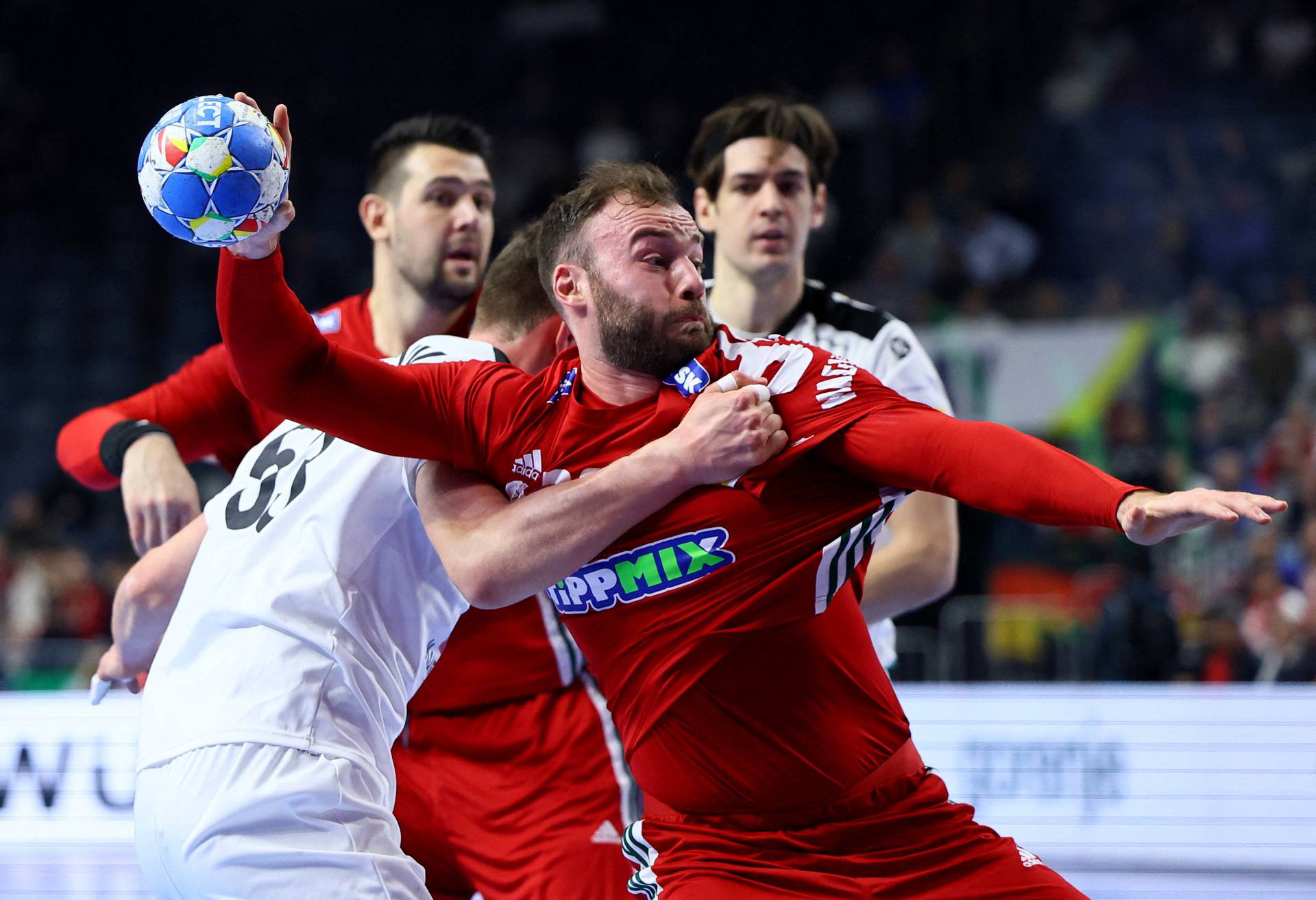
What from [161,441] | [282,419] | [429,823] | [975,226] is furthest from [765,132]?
[975,226]

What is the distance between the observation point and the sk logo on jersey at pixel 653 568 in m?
2.84

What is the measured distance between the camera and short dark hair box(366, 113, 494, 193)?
5059 millimetres

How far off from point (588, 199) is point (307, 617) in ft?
3.84

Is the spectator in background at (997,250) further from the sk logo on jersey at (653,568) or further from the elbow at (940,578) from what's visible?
the sk logo on jersey at (653,568)

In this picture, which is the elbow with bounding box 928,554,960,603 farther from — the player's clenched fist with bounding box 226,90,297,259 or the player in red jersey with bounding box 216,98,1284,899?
the player's clenched fist with bounding box 226,90,297,259

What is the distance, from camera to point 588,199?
10.5 feet

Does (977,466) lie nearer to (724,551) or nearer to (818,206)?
(724,551)

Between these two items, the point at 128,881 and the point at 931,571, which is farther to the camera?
the point at 128,881

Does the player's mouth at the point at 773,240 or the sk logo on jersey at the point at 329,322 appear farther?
the sk logo on jersey at the point at 329,322

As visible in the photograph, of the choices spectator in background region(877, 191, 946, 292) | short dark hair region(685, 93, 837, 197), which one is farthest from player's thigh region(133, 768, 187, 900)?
spectator in background region(877, 191, 946, 292)

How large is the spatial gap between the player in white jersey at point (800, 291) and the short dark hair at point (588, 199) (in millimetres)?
1274

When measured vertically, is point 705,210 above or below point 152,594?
above

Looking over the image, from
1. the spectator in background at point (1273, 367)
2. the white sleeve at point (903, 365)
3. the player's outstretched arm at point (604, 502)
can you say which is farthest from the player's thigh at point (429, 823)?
the spectator in background at point (1273, 367)

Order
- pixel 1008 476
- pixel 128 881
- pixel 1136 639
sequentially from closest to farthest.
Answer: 1. pixel 1008 476
2. pixel 128 881
3. pixel 1136 639
